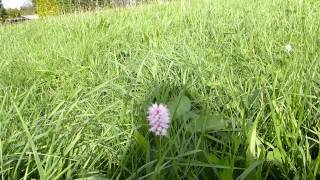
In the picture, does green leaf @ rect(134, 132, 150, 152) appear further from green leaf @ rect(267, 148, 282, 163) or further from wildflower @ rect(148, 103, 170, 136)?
green leaf @ rect(267, 148, 282, 163)

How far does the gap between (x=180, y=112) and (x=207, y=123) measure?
140 mm

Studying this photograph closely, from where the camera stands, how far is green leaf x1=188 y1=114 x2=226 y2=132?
135 centimetres

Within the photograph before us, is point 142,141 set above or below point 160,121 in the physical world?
below

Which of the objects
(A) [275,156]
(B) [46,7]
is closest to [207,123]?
(A) [275,156]

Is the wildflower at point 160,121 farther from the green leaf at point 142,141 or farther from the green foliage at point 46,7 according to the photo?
the green foliage at point 46,7

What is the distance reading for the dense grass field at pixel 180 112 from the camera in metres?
1.16

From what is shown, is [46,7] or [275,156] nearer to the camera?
[275,156]

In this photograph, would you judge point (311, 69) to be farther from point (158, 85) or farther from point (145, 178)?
point (145, 178)

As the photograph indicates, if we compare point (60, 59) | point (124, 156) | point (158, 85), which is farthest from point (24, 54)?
point (124, 156)

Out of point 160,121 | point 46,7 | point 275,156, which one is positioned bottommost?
point 275,156

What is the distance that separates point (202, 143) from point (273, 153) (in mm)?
245

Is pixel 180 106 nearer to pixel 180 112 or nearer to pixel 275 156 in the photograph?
pixel 180 112

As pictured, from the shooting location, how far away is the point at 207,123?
1.38 m

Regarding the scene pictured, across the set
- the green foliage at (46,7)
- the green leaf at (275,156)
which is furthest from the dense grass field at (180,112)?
the green foliage at (46,7)
